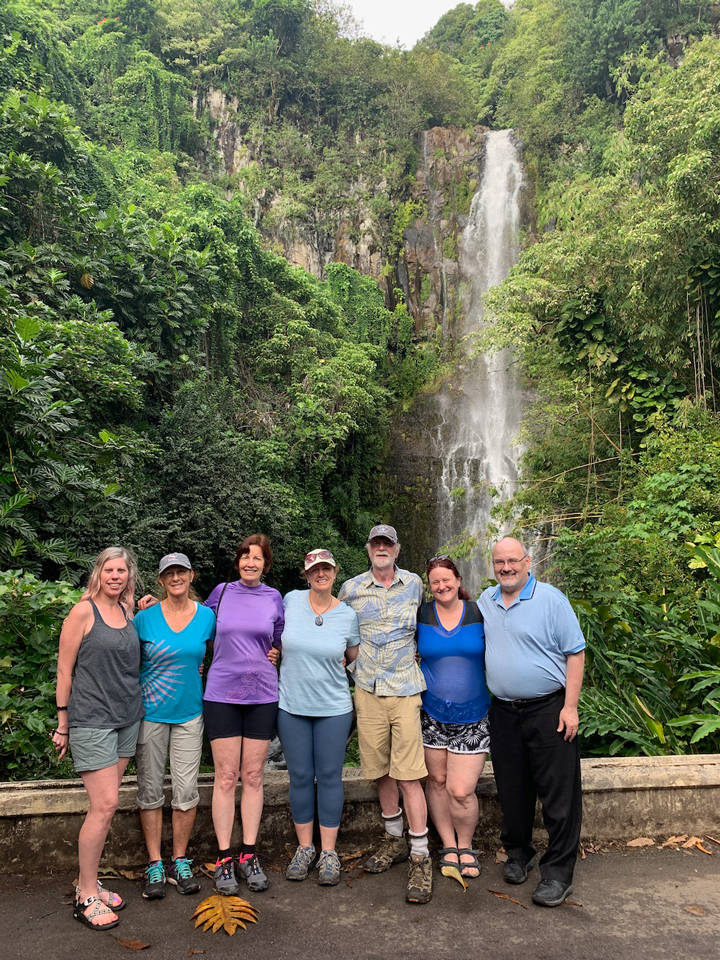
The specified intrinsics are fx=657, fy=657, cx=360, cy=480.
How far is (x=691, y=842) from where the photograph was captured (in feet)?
11.0

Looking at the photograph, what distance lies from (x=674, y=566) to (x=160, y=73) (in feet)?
86.0

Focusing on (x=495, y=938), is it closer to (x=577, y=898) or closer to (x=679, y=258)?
(x=577, y=898)

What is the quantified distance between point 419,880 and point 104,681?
5.50ft

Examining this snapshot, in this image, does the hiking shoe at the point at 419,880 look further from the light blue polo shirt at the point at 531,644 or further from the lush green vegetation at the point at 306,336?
the lush green vegetation at the point at 306,336

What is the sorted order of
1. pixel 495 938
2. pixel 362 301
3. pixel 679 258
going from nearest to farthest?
pixel 495 938, pixel 679 258, pixel 362 301

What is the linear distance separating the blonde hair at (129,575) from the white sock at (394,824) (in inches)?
65.2

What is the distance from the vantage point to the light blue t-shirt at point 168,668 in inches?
122

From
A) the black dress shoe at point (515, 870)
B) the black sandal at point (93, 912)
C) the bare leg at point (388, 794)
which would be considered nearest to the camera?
the black sandal at point (93, 912)

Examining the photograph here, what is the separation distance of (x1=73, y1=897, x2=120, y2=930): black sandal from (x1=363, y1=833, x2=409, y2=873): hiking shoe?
115 centimetres

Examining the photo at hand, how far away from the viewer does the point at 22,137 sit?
38.1 feet

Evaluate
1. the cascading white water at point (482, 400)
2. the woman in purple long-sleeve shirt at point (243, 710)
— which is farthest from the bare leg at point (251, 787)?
the cascading white water at point (482, 400)

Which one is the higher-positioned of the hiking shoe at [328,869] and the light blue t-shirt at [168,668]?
the light blue t-shirt at [168,668]

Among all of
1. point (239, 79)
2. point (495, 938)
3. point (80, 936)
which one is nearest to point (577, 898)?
point (495, 938)

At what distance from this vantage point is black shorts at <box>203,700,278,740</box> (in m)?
3.13
